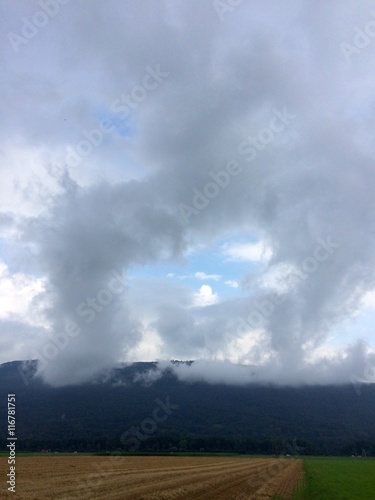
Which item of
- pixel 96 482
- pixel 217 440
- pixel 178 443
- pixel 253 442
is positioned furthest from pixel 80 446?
pixel 96 482

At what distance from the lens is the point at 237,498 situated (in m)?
29.1

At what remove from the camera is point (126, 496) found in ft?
86.5

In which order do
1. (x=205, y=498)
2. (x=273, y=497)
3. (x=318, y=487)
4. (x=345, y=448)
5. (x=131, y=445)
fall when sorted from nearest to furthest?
(x=205, y=498), (x=273, y=497), (x=318, y=487), (x=131, y=445), (x=345, y=448)

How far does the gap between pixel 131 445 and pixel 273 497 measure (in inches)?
4868

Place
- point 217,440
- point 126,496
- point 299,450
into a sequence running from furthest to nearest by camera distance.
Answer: point 299,450 → point 217,440 → point 126,496

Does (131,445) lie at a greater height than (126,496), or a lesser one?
lesser

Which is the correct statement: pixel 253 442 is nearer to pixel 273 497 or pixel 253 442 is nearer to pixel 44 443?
pixel 44 443

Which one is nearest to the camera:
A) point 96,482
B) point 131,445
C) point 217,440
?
point 96,482

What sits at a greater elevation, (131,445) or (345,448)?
(131,445)

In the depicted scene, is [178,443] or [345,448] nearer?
[178,443]

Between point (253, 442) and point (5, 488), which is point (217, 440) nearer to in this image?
point (253, 442)

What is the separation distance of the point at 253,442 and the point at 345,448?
1923 inches

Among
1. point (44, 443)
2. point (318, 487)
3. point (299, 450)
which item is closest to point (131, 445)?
point (44, 443)

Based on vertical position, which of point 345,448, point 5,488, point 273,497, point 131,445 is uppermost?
point 5,488
